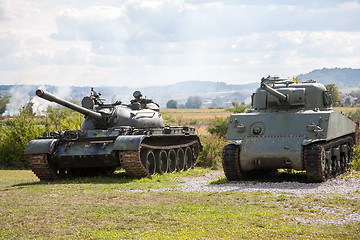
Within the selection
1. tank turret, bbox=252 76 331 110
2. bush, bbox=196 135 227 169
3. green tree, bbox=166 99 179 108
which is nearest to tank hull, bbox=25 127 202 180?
tank turret, bbox=252 76 331 110

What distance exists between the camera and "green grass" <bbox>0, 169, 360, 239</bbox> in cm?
980

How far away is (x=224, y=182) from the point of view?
17.9 m

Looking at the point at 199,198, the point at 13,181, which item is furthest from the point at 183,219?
the point at 13,181

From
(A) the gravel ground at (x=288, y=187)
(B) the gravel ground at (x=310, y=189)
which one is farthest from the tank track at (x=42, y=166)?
(A) the gravel ground at (x=288, y=187)

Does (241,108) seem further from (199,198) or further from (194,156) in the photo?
(199,198)

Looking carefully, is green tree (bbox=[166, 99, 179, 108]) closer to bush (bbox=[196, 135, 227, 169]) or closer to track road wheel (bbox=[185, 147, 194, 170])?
bush (bbox=[196, 135, 227, 169])

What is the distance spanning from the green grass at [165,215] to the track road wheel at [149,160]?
3296 mm

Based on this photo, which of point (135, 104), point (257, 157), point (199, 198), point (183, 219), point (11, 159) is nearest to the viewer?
point (183, 219)

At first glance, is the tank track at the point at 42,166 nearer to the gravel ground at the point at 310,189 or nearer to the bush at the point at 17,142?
the gravel ground at the point at 310,189

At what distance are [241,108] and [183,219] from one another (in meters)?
29.9

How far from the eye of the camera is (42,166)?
19.7 m

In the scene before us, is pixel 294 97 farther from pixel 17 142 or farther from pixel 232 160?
pixel 17 142

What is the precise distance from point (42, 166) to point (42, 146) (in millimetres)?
705

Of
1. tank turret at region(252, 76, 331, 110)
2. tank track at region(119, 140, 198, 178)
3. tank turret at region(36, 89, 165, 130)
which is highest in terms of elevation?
tank turret at region(252, 76, 331, 110)
